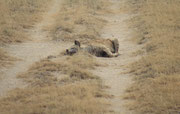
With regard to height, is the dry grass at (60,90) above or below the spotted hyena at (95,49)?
below

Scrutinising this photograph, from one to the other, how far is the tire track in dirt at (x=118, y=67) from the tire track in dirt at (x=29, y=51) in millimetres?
2128

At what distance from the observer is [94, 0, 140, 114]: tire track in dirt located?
8047 mm

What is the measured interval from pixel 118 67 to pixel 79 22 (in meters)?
6.47

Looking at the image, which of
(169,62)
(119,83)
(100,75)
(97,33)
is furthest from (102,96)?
(97,33)

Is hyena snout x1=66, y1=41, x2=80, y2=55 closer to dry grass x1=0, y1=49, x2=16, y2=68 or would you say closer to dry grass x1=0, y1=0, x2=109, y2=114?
dry grass x1=0, y1=0, x2=109, y2=114

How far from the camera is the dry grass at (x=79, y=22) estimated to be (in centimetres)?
1469

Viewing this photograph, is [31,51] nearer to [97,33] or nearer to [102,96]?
[97,33]

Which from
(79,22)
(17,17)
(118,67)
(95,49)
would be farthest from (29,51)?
(17,17)

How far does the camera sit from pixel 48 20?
18.4 meters

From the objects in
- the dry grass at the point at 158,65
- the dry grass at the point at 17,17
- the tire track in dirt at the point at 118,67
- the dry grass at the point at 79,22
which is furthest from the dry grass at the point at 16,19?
the dry grass at the point at 158,65

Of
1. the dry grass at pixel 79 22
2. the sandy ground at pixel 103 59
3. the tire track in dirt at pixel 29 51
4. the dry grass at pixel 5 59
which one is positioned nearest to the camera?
the sandy ground at pixel 103 59

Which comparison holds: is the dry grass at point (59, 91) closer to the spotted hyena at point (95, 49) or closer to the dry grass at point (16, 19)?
the spotted hyena at point (95, 49)

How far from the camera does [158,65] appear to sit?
31.8 feet

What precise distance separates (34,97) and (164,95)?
272 centimetres
